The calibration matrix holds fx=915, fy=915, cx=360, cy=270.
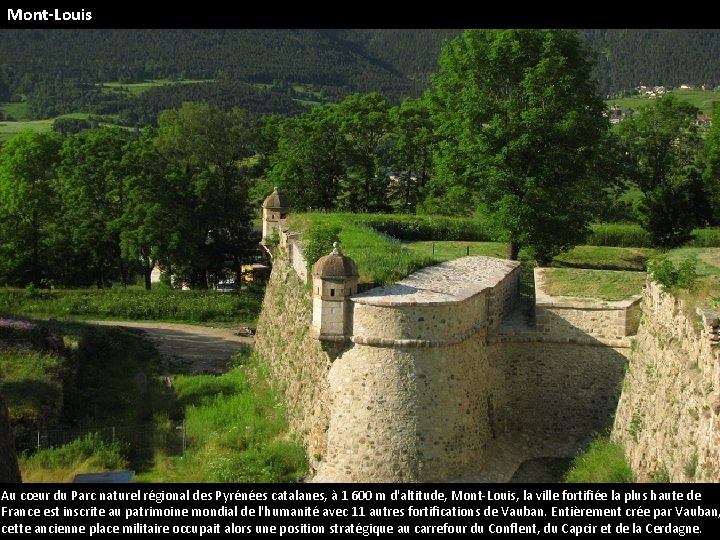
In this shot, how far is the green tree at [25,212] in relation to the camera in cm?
4075

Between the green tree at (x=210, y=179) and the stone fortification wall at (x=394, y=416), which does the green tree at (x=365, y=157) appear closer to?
the green tree at (x=210, y=179)

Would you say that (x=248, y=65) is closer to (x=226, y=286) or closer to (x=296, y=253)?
(x=226, y=286)

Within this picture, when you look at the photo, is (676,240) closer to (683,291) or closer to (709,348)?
(683,291)

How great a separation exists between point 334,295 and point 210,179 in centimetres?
2612

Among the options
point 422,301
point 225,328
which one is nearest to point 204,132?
point 225,328

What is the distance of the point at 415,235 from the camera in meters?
32.0

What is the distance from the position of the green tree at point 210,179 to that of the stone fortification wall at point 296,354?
47.0ft

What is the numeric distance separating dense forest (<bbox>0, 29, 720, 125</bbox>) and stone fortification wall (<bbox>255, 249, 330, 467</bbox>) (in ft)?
237

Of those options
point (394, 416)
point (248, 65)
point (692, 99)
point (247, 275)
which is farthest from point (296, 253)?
point (248, 65)

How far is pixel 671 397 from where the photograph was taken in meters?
16.3

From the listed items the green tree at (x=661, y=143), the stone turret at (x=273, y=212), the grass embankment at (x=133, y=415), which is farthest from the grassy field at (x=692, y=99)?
the grass embankment at (x=133, y=415)

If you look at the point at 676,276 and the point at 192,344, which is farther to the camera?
the point at 192,344

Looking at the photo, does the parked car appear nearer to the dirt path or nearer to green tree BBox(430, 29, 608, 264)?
the dirt path
